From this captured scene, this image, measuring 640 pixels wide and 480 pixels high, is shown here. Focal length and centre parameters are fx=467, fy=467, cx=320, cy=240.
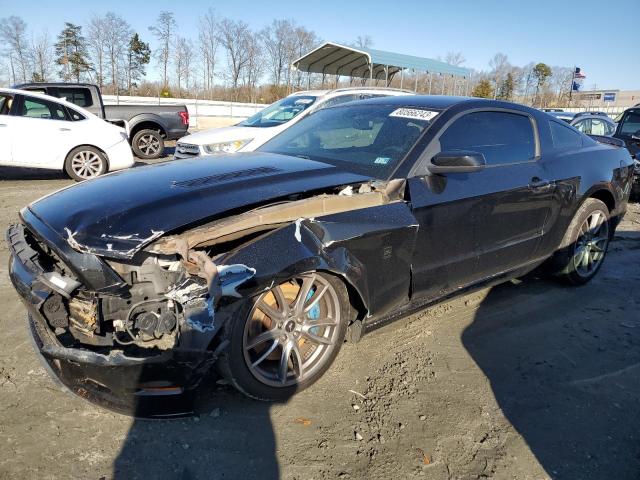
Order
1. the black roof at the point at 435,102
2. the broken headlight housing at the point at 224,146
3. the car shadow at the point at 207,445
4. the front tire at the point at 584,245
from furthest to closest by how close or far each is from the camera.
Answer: the broken headlight housing at the point at 224,146 → the front tire at the point at 584,245 → the black roof at the point at 435,102 → the car shadow at the point at 207,445

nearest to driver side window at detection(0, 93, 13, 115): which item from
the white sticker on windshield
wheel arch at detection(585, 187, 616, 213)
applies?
the white sticker on windshield

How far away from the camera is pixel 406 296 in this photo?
294 cm

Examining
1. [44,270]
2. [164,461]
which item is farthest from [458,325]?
[44,270]

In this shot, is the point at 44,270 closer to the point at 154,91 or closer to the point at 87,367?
the point at 87,367

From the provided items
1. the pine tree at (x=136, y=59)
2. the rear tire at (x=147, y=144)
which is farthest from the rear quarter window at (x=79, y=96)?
the pine tree at (x=136, y=59)

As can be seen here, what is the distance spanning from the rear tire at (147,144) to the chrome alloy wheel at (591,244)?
10434 mm

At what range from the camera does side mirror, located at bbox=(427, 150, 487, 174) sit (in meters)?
2.86

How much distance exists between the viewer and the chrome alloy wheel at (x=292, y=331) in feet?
8.13

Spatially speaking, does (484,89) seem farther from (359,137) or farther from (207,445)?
(207,445)

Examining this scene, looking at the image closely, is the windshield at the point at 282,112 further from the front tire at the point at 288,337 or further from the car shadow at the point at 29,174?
the front tire at the point at 288,337

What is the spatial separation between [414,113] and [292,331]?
181 cm

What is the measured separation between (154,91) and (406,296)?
4573cm

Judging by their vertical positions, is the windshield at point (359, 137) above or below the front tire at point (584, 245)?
above

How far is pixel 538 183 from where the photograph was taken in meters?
3.63
